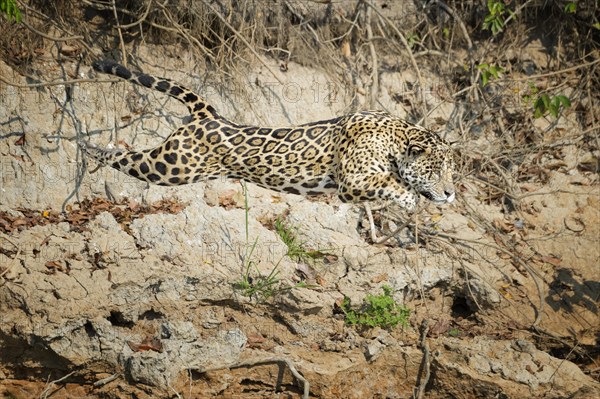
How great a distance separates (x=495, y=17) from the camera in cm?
1385

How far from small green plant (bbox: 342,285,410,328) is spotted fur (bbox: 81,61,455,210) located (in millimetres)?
1151

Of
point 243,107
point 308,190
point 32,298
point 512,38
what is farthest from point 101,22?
point 512,38

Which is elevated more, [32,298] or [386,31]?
[386,31]

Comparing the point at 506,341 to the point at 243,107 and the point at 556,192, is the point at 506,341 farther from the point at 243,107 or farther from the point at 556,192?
the point at 243,107

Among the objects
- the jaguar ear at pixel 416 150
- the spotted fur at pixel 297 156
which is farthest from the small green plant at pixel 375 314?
the jaguar ear at pixel 416 150

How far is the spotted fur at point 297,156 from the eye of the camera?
34.8 ft

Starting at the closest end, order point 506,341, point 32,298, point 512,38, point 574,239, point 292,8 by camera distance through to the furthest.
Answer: point 32,298
point 506,341
point 574,239
point 292,8
point 512,38

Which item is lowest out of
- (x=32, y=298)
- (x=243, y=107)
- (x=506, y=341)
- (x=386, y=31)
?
(x=506, y=341)

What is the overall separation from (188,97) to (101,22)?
2.43m

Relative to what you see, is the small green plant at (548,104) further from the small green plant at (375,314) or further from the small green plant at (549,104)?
the small green plant at (375,314)

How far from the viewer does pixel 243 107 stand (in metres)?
12.7

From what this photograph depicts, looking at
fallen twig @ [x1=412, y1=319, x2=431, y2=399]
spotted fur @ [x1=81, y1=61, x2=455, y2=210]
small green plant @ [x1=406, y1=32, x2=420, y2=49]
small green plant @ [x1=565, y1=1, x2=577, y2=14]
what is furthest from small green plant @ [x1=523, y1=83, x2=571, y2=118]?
fallen twig @ [x1=412, y1=319, x2=431, y2=399]

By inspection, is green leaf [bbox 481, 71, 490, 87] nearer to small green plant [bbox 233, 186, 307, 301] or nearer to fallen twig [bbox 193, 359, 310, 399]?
small green plant [bbox 233, 186, 307, 301]

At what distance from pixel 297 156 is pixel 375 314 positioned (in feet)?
6.78
